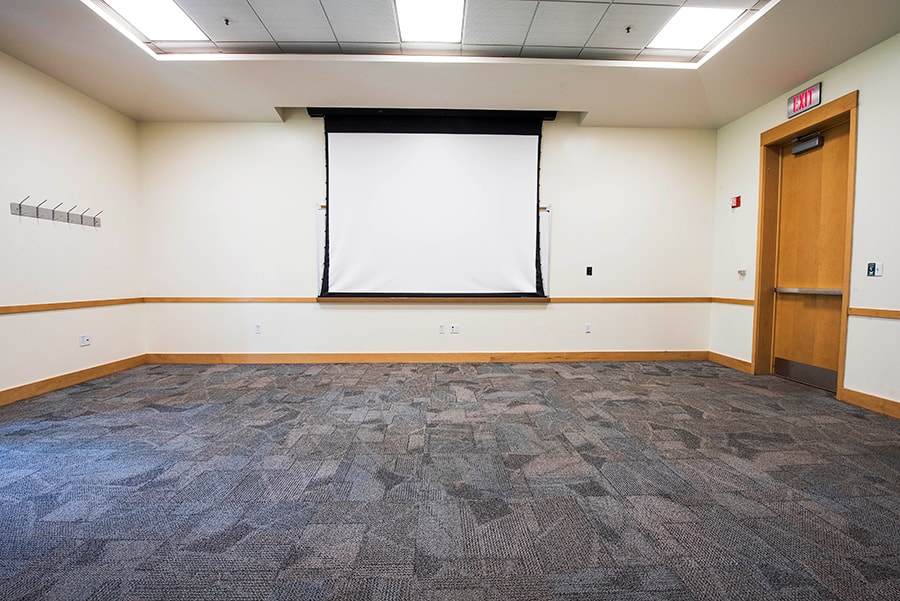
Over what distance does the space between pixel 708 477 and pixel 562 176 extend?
3.51 m

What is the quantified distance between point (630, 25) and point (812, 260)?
2.77 meters

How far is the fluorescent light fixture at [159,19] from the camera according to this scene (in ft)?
9.08

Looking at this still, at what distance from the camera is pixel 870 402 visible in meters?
2.96

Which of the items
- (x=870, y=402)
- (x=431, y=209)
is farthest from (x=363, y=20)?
(x=870, y=402)

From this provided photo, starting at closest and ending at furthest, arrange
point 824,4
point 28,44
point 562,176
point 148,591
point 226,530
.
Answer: point 148,591, point 226,530, point 824,4, point 28,44, point 562,176

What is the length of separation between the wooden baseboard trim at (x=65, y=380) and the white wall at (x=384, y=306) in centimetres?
37

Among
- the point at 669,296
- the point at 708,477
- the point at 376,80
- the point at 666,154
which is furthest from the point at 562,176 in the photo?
the point at 708,477

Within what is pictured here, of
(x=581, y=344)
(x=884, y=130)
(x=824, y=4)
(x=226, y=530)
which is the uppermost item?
(x=824, y=4)

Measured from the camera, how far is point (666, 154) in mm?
4598

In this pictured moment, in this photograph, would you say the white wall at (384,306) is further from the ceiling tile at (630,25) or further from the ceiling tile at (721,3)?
the ceiling tile at (721,3)

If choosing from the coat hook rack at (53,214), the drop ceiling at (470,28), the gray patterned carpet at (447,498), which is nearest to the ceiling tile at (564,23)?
the drop ceiling at (470,28)

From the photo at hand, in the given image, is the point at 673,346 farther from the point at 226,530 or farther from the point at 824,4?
the point at 226,530

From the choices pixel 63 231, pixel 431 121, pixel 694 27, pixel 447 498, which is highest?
pixel 694 27

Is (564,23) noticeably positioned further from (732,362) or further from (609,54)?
(732,362)
